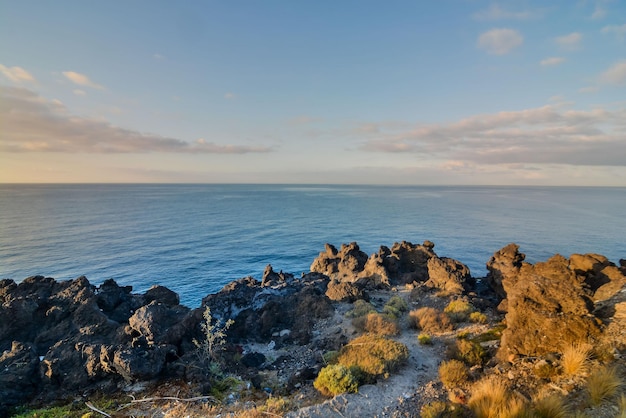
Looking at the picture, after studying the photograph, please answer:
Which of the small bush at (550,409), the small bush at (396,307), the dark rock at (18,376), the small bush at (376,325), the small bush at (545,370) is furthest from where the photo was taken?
the small bush at (396,307)

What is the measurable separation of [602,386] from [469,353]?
455cm

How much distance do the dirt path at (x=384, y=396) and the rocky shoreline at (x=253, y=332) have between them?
0.16 m

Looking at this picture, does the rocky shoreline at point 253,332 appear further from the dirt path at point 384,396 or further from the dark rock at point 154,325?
the dirt path at point 384,396

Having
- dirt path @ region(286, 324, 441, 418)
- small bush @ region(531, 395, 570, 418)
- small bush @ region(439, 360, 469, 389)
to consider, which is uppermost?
small bush @ region(531, 395, 570, 418)

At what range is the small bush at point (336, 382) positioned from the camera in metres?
10.6

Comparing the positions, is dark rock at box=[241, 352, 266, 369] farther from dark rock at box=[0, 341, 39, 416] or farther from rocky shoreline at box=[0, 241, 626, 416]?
dark rock at box=[0, 341, 39, 416]

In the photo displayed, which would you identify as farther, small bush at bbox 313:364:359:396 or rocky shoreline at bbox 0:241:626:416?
rocky shoreline at bbox 0:241:626:416

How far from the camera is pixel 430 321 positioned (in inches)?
661

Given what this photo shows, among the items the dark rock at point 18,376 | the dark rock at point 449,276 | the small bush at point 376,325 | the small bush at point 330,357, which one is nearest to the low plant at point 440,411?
the small bush at point 330,357

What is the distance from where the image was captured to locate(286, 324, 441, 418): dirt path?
31.2ft

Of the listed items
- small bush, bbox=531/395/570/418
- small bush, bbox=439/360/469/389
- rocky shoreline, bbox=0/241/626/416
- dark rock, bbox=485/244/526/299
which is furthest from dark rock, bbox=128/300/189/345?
dark rock, bbox=485/244/526/299

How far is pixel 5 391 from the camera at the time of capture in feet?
35.3

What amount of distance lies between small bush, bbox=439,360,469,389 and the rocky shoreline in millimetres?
312

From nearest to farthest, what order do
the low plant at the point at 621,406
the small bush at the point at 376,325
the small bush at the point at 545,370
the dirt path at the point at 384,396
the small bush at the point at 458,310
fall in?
the low plant at the point at 621,406, the dirt path at the point at 384,396, the small bush at the point at 545,370, the small bush at the point at 376,325, the small bush at the point at 458,310
